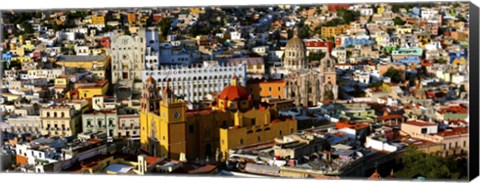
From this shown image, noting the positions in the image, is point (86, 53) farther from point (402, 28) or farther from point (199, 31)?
point (402, 28)

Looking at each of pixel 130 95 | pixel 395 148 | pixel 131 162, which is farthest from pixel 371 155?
pixel 130 95

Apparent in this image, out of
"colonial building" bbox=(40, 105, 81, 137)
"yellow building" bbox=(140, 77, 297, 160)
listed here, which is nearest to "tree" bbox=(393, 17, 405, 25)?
"yellow building" bbox=(140, 77, 297, 160)

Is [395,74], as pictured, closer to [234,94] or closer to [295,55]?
[234,94]

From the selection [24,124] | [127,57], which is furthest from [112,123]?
[127,57]

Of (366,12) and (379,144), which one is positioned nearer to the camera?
(379,144)

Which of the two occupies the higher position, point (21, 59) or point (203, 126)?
point (21, 59)

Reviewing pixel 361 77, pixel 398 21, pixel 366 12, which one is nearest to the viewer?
pixel 361 77
